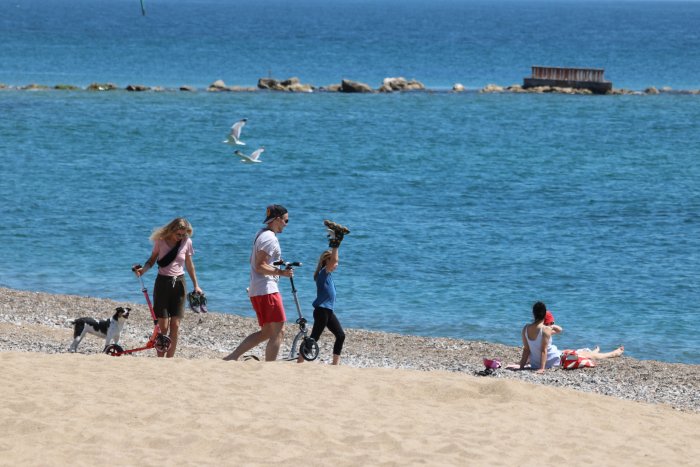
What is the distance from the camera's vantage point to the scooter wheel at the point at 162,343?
39.4 ft

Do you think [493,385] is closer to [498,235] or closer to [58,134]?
[498,235]

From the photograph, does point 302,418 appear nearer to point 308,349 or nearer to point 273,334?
point 273,334

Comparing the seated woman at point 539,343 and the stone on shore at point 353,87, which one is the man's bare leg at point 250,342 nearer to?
the seated woman at point 539,343

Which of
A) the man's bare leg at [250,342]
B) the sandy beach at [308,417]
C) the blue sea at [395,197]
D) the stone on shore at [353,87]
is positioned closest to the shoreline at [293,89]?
the stone on shore at [353,87]

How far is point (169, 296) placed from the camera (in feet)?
39.0

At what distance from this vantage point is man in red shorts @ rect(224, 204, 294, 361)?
11.3 meters

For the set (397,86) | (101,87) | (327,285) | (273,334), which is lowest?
(273,334)

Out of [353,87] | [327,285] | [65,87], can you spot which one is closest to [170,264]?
[327,285]

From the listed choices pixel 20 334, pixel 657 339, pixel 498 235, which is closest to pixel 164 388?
pixel 20 334

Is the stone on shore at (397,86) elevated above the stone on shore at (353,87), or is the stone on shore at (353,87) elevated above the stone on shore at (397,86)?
the stone on shore at (397,86)

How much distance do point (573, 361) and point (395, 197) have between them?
62.7ft

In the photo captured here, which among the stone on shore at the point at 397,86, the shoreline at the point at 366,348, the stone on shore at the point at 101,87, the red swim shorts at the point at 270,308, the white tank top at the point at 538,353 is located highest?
the stone on shore at the point at 397,86

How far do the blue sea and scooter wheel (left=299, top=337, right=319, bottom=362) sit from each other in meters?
6.38

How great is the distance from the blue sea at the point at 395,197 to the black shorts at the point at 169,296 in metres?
6.99
